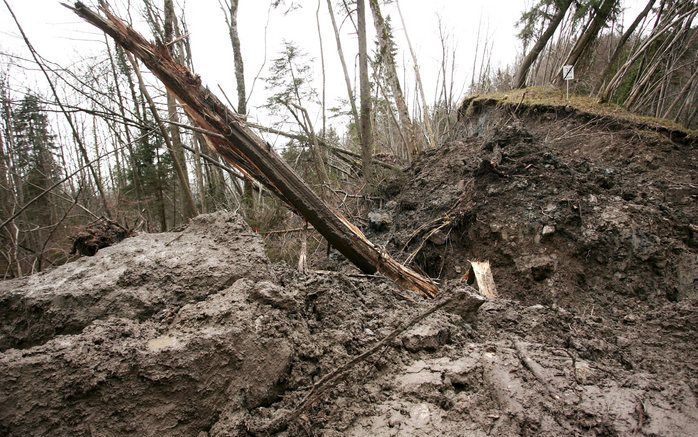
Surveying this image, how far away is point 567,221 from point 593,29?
7.55 meters

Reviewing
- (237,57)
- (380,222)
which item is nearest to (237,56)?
(237,57)

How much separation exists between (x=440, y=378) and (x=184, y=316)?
1.24m

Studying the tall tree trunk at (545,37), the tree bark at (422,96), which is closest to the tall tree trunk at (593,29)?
the tall tree trunk at (545,37)

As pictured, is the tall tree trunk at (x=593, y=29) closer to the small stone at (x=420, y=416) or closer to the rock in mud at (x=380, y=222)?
the rock in mud at (x=380, y=222)

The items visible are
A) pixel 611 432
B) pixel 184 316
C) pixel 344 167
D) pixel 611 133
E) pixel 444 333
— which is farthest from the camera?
pixel 344 167

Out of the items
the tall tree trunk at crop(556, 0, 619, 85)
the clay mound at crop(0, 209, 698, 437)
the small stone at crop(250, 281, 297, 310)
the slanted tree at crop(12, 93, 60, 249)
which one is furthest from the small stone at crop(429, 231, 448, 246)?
the slanted tree at crop(12, 93, 60, 249)

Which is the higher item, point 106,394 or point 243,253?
point 243,253

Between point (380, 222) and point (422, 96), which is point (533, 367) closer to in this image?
point (380, 222)

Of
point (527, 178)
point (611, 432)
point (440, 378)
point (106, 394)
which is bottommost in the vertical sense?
point (611, 432)

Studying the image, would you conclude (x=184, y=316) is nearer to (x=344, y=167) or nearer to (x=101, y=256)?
(x=101, y=256)

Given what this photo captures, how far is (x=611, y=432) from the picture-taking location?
141 cm

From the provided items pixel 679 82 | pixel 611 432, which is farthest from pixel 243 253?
pixel 679 82

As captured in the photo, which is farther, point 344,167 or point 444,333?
point 344,167

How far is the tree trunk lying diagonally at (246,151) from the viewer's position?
2.45m
